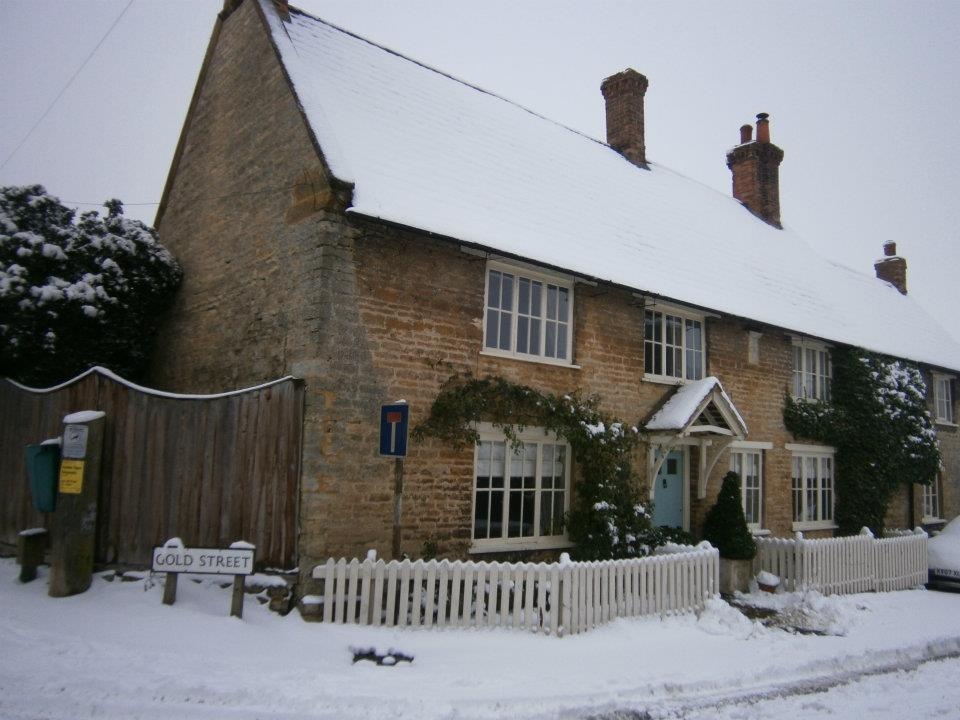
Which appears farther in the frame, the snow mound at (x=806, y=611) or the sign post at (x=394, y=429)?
the snow mound at (x=806, y=611)

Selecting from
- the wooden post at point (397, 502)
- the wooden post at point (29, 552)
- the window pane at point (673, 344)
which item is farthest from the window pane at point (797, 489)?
the wooden post at point (29, 552)

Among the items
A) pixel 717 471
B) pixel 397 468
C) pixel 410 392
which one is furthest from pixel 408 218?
pixel 717 471

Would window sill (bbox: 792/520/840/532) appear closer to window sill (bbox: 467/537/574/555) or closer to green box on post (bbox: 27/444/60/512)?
window sill (bbox: 467/537/574/555)

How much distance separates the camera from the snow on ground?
5.87 metres

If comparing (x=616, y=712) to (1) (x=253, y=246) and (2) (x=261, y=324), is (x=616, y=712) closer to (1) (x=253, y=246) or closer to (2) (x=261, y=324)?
(2) (x=261, y=324)

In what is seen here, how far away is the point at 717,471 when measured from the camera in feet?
46.4

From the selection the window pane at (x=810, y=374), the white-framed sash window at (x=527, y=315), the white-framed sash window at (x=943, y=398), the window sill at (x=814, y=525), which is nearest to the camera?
the white-framed sash window at (x=527, y=315)

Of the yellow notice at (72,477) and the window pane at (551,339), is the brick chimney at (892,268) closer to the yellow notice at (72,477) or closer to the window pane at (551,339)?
the window pane at (551,339)

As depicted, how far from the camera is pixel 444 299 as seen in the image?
10250 mm

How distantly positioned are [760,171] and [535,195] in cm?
1316

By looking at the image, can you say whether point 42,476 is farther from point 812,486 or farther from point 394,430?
point 812,486

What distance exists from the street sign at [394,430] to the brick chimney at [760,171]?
18729 mm

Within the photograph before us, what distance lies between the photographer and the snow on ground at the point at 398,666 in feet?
19.2

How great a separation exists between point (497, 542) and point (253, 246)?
5906 millimetres
